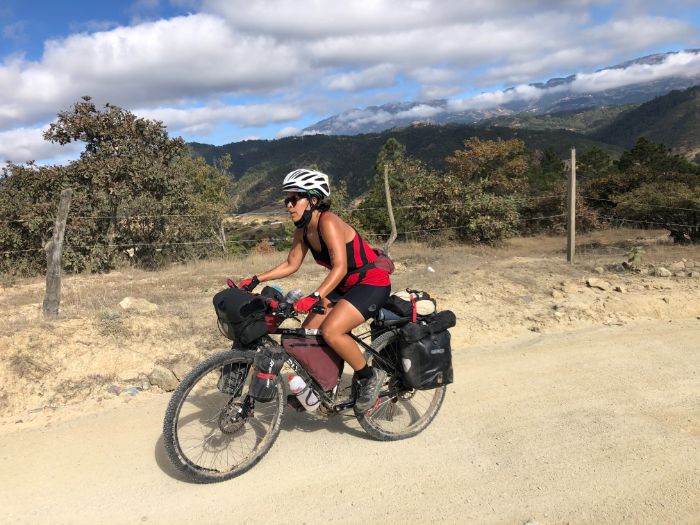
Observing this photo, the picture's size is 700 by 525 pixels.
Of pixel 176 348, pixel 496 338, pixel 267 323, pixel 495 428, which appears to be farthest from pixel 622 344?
pixel 176 348

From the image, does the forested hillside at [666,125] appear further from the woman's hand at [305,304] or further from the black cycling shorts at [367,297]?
the woman's hand at [305,304]

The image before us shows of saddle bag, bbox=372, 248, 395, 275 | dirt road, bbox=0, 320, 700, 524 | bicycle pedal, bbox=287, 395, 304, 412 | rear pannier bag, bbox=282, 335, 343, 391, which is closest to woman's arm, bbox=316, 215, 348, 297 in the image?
saddle bag, bbox=372, 248, 395, 275

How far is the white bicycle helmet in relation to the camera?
3256mm

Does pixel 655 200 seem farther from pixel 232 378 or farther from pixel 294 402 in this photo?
pixel 232 378

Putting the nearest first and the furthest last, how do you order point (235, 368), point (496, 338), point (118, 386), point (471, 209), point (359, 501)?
point (359, 501), point (235, 368), point (118, 386), point (496, 338), point (471, 209)

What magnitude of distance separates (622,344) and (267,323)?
15.2 feet

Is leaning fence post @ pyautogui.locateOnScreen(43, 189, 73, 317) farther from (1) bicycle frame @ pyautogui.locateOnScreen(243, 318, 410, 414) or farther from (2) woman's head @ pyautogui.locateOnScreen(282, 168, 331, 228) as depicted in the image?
(2) woman's head @ pyautogui.locateOnScreen(282, 168, 331, 228)

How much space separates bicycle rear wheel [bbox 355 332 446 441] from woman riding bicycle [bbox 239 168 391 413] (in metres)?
0.16

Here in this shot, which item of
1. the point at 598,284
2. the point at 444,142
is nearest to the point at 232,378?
the point at 598,284

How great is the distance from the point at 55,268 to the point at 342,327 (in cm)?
498

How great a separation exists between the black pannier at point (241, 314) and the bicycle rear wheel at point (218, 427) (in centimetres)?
16

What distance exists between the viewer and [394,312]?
3.66 m

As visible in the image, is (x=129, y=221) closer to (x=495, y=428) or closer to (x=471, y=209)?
(x=471, y=209)

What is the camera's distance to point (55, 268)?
6.22m
